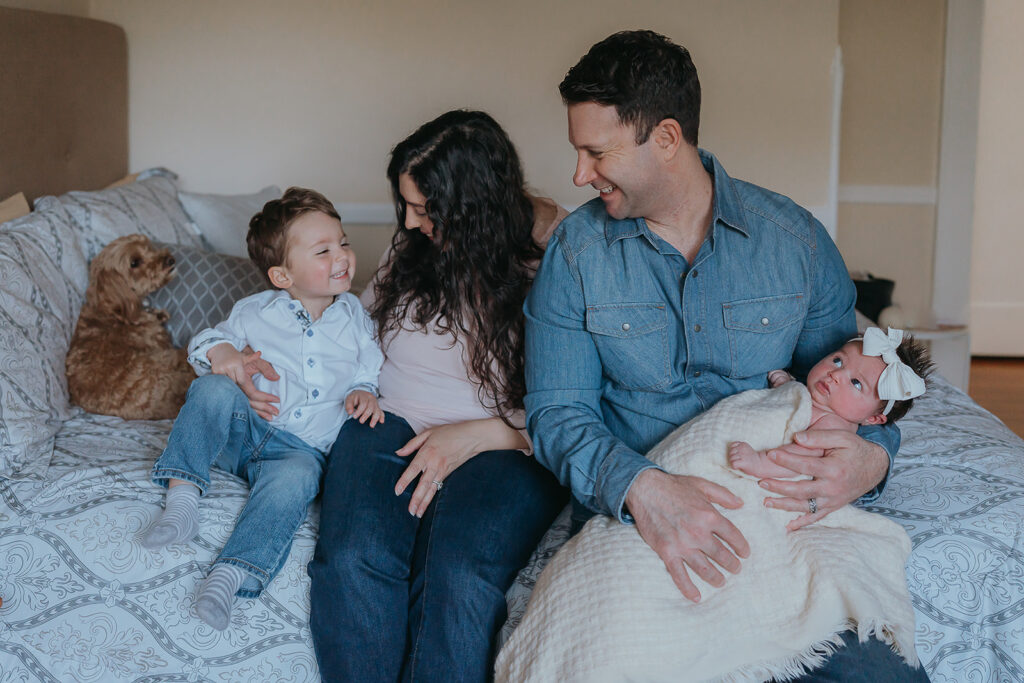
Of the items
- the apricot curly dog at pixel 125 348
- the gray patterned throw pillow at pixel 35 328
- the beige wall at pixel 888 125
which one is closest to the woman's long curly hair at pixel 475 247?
the apricot curly dog at pixel 125 348

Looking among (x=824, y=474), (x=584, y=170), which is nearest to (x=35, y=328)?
(x=584, y=170)

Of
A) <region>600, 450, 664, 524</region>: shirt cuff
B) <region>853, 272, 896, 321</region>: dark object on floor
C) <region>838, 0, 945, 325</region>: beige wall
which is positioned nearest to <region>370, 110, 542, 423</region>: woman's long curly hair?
<region>600, 450, 664, 524</region>: shirt cuff

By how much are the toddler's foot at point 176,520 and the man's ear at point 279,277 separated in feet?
1.61

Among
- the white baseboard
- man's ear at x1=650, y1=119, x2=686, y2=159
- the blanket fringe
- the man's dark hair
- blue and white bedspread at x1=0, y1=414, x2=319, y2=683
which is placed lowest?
the white baseboard

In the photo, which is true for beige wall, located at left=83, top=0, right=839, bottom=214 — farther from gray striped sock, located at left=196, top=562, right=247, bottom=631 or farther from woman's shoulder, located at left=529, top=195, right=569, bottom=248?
gray striped sock, located at left=196, top=562, right=247, bottom=631

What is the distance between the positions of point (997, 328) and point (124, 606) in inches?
178

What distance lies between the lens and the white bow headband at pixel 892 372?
1.36 meters

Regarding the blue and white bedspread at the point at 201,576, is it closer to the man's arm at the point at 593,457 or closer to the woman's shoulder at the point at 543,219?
the man's arm at the point at 593,457

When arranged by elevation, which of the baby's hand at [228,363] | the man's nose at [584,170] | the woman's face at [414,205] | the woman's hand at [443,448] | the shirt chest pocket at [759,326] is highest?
the man's nose at [584,170]

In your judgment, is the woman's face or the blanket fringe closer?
the blanket fringe

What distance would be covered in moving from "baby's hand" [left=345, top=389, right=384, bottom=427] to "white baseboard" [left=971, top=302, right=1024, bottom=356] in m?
3.91

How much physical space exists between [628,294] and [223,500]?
872 mm

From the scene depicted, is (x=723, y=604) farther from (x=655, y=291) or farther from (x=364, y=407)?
(x=364, y=407)

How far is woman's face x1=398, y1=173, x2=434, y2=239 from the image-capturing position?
5.92 ft
